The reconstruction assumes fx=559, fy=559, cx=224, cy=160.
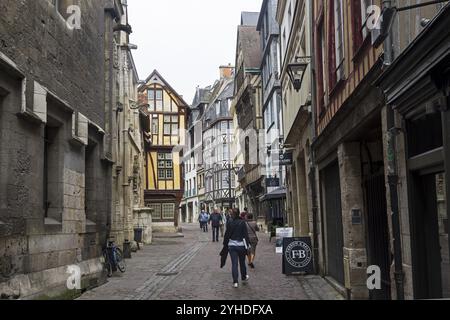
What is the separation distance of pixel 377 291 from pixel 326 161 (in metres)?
3.40

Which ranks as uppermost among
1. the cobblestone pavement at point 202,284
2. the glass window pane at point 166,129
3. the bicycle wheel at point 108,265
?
the glass window pane at point 166,129

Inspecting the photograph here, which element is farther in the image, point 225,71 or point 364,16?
point 225,71

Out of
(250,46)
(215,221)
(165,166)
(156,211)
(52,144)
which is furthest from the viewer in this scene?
(165,166)

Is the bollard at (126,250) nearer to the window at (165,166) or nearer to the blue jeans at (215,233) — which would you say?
the blue jeans at (215,233)

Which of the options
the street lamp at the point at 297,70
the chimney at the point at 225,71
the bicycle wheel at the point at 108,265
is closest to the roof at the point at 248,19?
the chimney at the point at 225,71

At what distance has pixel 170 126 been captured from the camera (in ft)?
126

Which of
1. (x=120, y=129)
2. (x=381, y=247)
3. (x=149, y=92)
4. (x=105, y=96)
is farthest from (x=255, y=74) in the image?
(x=381, y=247)

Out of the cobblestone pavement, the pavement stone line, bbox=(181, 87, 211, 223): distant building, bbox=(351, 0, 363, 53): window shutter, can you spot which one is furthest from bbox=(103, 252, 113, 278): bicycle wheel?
bbox=(181, 87, 211, 223): distant building

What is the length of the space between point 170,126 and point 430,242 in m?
33.8

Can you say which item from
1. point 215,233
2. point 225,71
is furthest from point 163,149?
point 225,71

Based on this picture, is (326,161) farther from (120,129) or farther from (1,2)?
(120,129)

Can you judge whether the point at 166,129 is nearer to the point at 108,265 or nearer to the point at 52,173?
the point at 108,265

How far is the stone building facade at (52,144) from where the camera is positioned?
7277mm

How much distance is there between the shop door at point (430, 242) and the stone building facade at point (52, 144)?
16.0 ft
